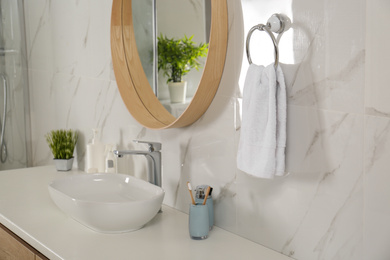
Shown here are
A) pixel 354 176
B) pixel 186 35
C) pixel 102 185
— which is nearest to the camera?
pixel 354 176

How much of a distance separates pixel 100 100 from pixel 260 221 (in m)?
1.15

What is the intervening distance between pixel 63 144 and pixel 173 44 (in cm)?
98

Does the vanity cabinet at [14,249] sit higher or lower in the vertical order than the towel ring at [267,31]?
lower

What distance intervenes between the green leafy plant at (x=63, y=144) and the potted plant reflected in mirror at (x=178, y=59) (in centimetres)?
84

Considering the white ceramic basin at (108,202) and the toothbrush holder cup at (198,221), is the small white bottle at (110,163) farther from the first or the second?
the toothbrush holder cup at (198,221)

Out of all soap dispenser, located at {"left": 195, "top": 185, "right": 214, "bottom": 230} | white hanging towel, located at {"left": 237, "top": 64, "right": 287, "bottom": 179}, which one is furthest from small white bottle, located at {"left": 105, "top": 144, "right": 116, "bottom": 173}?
white hanging towel, located at {"left": 237, "top": 64, "right": 287, "bottom": 179}

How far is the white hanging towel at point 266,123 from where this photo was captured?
4.94 feet

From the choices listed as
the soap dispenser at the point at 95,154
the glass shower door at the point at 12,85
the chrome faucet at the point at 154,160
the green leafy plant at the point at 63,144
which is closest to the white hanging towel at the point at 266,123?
the chrome faucet at the point at 154,160

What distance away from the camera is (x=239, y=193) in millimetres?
1776

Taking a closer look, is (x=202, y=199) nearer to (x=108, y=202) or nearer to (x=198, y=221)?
(x=198, y=221)

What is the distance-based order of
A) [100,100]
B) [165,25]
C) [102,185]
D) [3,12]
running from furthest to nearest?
1. [3,12]
2. [100,100]
3. [102,185]
4. [165,25]

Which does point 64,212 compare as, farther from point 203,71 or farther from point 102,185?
point 203,71

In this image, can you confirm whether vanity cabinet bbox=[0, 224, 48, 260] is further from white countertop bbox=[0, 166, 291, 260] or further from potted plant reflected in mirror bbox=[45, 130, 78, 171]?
potted plant reflected in mirror bbox=[45, 130, 78, 171]

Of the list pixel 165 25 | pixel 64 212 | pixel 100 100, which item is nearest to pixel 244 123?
pixel 165 25
